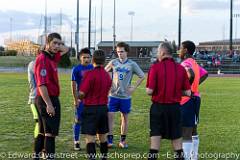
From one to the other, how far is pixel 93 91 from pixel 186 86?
1.44m

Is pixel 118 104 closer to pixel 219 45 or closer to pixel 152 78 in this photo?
pixel 152 78

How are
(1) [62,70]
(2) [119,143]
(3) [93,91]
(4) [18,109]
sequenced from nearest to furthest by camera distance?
1. (3) [93,91]
2. (2) [119,143]
3. (4) [18,109]
4. (1) [62,70]

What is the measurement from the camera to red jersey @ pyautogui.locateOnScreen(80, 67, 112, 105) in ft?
23.6

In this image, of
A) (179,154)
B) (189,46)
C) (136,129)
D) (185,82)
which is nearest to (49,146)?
(179,154)

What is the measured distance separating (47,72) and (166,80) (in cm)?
175

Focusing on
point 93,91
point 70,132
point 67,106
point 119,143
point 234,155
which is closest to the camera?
point 93,91

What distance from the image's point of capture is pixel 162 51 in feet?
22.2

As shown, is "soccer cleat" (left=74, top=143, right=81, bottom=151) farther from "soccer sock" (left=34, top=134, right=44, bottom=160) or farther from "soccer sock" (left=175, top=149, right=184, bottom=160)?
"soccer sock" (left=175, top=149, right=184, bottom=160)

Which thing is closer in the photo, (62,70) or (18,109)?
(18,109)

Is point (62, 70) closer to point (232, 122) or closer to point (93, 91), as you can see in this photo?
point (232, 122)

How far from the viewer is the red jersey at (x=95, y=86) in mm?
7195

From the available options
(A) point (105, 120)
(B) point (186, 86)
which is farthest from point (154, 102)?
(A) point (105, 120)

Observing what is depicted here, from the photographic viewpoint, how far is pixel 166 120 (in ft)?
22.1

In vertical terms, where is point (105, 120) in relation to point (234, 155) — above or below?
above
